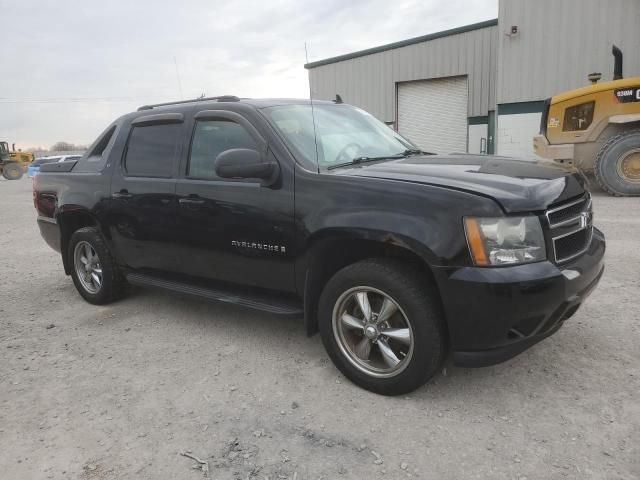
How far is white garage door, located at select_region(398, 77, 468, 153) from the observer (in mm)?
17484

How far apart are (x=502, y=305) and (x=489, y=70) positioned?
624 inches

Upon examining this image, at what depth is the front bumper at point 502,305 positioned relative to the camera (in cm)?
243

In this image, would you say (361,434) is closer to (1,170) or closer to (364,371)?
(364,371)

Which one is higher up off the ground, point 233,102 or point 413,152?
point 233,102

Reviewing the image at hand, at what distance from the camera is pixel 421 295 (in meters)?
2.68

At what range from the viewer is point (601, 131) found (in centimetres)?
984

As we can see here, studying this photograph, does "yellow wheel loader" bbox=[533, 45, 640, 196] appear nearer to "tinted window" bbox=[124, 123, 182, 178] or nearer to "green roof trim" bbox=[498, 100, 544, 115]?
"green roof trim" bbox=[498, 100, 544, 115]

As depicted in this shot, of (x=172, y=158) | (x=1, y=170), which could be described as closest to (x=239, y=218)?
(x=172, y=158)

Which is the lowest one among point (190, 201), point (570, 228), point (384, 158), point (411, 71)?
point (570, 228)

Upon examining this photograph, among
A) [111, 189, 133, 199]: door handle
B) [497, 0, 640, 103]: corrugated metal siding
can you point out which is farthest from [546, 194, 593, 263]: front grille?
[497, 0, 640, 103]: corrugated metal siding

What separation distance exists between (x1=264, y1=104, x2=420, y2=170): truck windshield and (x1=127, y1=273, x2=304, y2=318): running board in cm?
93

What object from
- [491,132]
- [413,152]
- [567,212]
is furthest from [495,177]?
[491,132]

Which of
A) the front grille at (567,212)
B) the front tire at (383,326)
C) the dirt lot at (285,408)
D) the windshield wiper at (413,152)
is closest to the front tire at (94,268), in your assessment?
the dirt lot at (285,408)

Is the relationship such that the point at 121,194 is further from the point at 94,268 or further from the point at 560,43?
the point at 560,43
